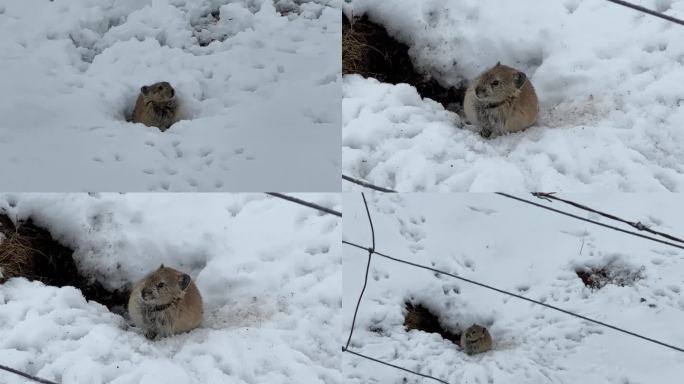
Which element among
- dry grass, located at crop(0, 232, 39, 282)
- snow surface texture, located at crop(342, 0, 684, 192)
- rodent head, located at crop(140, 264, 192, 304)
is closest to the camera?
rodent head, located at crop(140, 264, 192, 304)

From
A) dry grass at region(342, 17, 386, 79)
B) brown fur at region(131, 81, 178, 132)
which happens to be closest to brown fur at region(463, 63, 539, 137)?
dry grass at region(342, 17, 386, 79)

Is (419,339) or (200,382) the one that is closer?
(200,382)

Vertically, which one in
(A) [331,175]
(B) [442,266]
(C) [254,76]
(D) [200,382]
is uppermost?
(C) [254,76]

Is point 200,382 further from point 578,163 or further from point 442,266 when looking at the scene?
point 578,163

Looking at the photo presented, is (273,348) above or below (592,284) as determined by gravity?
below

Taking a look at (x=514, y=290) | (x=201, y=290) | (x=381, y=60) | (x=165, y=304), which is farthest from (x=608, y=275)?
(x=165, y=304)

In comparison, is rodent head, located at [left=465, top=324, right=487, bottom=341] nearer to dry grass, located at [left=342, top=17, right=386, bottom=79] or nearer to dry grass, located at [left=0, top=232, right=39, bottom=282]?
dry grass, located at [left=342, top=17, right=386, bottom=79]

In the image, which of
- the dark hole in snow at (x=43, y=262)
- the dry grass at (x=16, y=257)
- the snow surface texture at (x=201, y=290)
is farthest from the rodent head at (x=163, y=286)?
the dry grass at (x=16, y=257)

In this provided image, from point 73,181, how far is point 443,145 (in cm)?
231

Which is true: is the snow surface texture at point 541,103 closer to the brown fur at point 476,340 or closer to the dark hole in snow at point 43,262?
the brown fur at point 476,340

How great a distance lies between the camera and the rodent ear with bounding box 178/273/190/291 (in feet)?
15.7

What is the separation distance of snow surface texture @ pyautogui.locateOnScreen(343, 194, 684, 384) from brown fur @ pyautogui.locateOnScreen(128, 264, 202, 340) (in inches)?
35.9

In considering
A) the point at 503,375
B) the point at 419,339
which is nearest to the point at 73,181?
the point at 419,339

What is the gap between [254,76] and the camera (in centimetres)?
572
